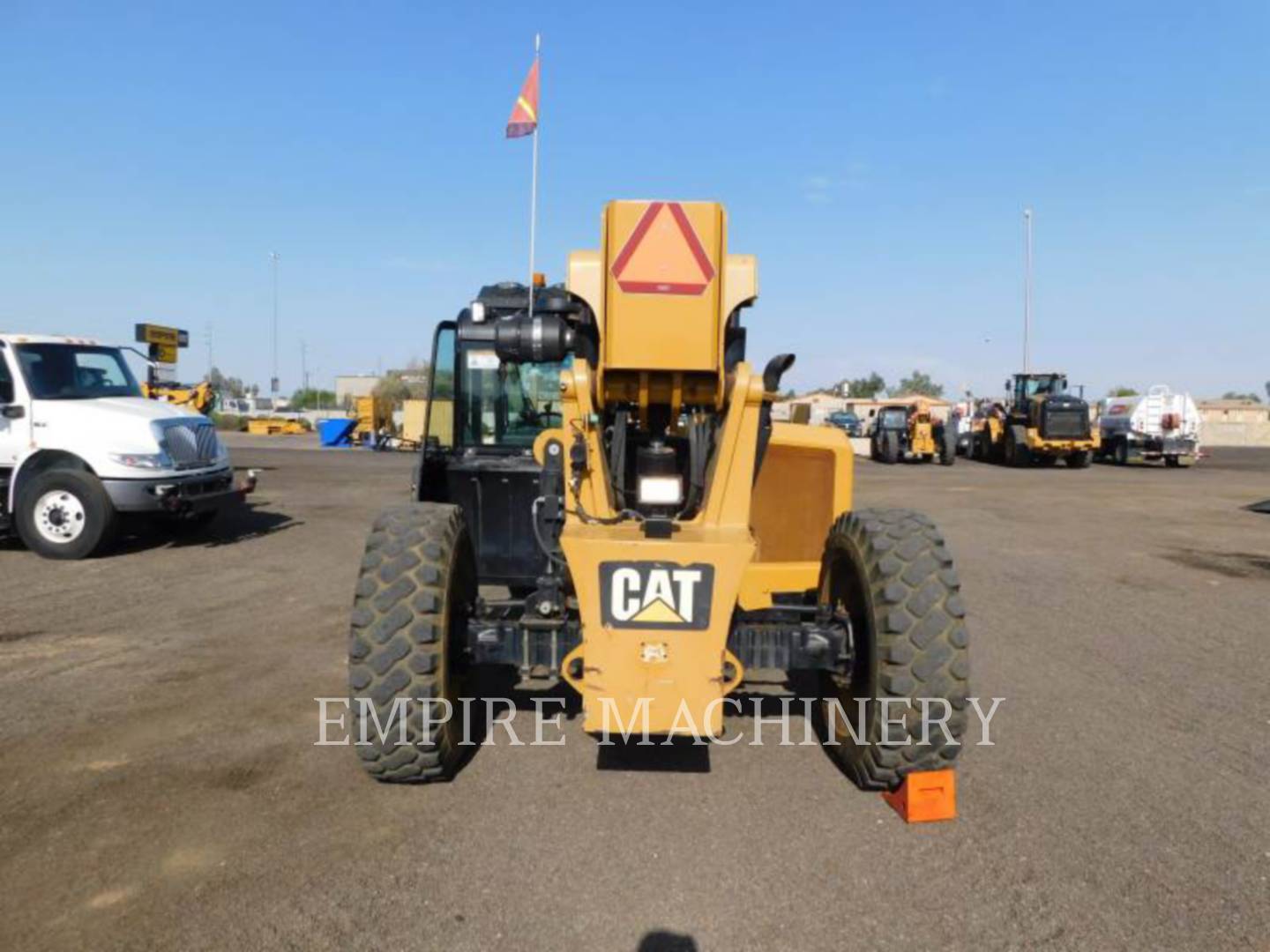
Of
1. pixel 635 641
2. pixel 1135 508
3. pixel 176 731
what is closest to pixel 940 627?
pixel 635 641

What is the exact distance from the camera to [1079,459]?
92.1ft

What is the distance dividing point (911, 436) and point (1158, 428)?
8194 mm

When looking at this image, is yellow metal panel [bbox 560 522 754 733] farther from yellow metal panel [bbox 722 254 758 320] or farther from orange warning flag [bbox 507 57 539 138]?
orange warning flag [bbox 507 57 539 138]

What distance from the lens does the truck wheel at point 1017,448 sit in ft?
92.7

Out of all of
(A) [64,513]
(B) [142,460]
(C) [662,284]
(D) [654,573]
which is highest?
(C) [662,284]

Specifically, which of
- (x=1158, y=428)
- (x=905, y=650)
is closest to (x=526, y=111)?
(x=905, y=650)

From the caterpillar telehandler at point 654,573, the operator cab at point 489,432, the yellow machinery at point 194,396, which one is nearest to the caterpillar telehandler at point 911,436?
the yellow machinery at point 194,396

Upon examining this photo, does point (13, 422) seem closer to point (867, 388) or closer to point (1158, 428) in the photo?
point (1158, 428)

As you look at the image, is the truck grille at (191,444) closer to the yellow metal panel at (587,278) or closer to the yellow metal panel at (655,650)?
the yellow metal panel at (587,278)

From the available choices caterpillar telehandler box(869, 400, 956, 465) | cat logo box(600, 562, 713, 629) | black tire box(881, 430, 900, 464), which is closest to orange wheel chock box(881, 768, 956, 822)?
cat logo box(600, 562, 713, 629)

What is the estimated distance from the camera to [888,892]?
3.07m

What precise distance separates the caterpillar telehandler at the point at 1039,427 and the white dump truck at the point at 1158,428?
6.12 ft

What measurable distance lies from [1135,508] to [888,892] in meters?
15.3

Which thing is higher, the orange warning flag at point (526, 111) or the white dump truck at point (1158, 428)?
the orange warning flag at point (526, 111)
